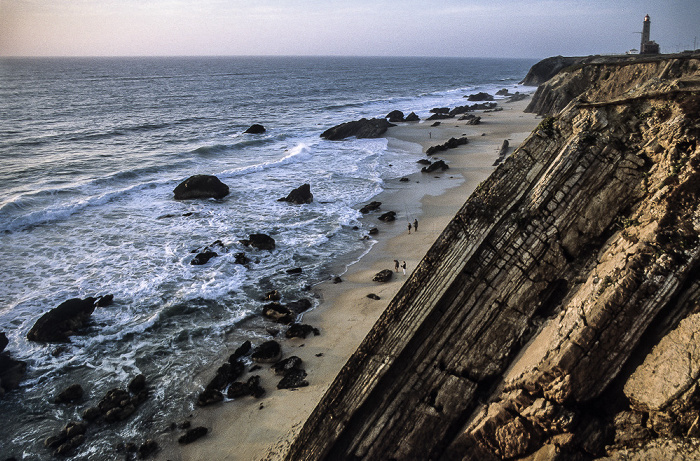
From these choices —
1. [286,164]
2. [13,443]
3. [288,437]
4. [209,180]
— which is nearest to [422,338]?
[288,437]

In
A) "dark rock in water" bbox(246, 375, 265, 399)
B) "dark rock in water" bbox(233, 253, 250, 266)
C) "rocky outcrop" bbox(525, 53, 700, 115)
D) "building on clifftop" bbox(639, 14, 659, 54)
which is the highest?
"building on clifftop" bbox(639, 14, 659, 54)

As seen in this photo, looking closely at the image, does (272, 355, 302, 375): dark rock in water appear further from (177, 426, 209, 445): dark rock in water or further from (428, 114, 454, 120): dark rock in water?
(428, 114, 454, 120): dark rock in water

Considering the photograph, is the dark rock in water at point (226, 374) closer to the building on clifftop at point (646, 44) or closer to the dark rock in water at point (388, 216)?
the dark rock in water at point (388, 216)

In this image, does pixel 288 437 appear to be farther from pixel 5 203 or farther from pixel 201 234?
pixel 5 203

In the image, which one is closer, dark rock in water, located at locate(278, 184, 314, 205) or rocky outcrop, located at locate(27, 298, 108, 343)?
rocky outcrop, located at locate(27, 298, 108, 343)

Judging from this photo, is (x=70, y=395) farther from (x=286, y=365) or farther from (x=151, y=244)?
(x=151, y=244)

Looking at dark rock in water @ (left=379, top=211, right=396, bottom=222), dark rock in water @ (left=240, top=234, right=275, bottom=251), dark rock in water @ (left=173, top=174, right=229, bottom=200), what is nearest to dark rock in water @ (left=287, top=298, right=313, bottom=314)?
dark rock in water @ (left=240, top=234, right=275, bottom=251)
